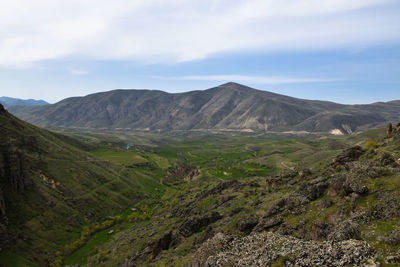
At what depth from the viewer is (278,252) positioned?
26078 mm

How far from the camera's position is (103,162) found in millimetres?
173750

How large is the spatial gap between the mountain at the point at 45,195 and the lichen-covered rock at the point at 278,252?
239 feet

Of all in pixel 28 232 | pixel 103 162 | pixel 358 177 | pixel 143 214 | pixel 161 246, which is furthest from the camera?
pixel 103 162

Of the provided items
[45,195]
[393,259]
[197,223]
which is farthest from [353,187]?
[45,195]

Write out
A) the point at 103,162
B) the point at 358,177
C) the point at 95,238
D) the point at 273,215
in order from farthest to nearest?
the point at 103,162
the point at 95,238
the point at 273,215
the point at 358,177

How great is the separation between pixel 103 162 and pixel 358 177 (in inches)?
6623

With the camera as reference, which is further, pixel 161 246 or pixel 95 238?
pixel 95 238

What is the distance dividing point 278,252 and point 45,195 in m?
111

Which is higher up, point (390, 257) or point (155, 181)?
point (390, 257)

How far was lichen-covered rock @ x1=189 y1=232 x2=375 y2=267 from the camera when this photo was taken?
20.3 metres

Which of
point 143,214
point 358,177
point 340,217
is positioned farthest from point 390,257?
point 143,214

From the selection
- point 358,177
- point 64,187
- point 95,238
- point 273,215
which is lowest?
point 95,238

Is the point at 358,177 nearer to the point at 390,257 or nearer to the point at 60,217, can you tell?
the point at 390,257

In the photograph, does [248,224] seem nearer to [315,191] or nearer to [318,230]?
[315,191]
